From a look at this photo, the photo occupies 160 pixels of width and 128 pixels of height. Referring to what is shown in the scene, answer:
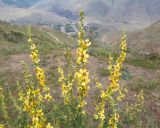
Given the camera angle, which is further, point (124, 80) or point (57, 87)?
point (124, 80)

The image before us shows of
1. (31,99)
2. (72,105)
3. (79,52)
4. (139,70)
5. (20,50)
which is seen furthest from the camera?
(20,50)

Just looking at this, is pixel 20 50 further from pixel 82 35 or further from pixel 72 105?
pixel 82 35

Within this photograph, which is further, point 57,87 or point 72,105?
point 57,87

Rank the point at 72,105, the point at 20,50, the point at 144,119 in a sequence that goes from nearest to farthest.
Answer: the point at 72,105, the point at 144,119, the point at 20,50

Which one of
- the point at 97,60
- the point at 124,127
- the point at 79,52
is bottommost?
the point at 124,127

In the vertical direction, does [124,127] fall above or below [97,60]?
below

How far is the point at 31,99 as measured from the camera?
11031 millimetres

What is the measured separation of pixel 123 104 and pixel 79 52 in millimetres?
12288

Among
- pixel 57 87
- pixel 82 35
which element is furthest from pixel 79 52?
pixel 57 87

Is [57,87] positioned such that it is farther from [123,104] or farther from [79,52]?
[79,52]

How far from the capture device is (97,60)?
91.5 ft

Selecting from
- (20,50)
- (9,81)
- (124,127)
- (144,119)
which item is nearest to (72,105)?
(124,127)

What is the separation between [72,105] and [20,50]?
1943 cm

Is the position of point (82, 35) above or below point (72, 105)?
above
